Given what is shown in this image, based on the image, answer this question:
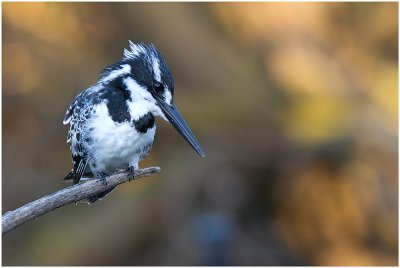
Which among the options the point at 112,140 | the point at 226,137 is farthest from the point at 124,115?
the point at 226,137

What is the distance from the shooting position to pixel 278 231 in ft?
14.0

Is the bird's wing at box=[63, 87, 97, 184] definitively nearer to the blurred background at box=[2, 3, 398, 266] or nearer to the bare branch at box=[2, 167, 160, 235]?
the bare branch at box=[2, 167, 160, 235]

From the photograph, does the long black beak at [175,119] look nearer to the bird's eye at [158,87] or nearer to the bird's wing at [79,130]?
the bird's eye at [158,87]

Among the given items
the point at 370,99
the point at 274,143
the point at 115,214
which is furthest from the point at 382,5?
the point at 115,214

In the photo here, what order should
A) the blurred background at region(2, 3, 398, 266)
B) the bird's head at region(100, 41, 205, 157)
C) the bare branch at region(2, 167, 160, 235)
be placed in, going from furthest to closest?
the blurred background at region(2, 3, 398, 266)
the bird's head at region(100, 41, 205, 157)
the bare branch at region(2, 167, 160, 235)

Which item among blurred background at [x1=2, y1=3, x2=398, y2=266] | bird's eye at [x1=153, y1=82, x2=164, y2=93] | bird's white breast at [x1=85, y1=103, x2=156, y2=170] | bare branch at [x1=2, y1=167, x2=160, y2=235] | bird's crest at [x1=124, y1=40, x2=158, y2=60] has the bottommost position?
bare branch at [x1=2, y1=167, x2=160, y2=235]

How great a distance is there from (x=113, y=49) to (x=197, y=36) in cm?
50

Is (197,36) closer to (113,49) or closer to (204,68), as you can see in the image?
(204,68)

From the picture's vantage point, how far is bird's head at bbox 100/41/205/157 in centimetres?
201

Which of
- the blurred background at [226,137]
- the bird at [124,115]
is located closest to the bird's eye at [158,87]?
the bird at [124,115]

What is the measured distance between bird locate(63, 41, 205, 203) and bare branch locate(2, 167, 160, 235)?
5 centimetres

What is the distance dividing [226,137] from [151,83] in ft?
7.12

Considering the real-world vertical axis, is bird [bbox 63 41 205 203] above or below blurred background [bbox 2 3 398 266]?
below

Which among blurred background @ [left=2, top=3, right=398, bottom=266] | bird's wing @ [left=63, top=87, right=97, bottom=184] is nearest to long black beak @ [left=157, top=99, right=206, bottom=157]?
bird's wing @ [left=63, top=87, right=97, bottom=184]
